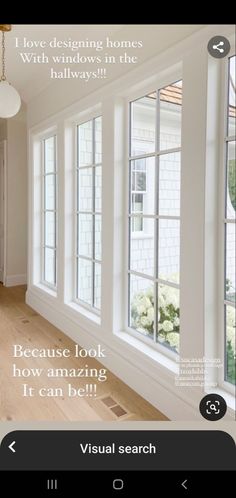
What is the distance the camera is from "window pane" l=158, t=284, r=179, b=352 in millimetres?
1288

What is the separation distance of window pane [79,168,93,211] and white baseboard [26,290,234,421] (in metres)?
0.70

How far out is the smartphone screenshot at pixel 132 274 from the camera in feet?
1.77

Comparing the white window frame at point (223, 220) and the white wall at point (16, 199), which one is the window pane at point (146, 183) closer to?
the white window frame at point (223, 220)

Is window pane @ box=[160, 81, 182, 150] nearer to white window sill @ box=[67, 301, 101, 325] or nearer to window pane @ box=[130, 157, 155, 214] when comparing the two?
window pane @ box=[130, 157, 155, 214]

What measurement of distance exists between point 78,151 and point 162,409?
1551 mm

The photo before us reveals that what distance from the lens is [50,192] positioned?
2.52 meters

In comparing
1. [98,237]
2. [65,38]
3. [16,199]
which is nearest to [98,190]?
[98,237]

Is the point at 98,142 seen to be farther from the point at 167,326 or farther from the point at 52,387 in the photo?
the point at 52,387

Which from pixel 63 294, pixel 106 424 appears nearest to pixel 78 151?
pixel 63 294

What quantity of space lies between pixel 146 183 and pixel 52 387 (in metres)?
0.95
